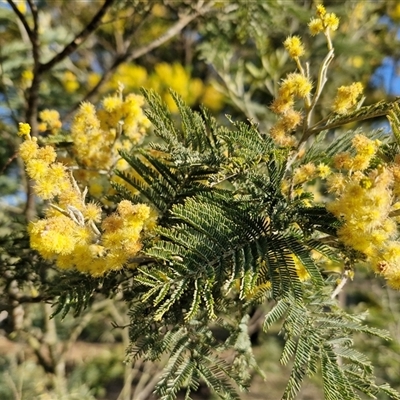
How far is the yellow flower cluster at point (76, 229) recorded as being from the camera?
0.72 metres

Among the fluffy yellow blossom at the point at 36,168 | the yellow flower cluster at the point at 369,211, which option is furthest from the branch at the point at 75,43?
the yellow flower cluster at the point at 369,211

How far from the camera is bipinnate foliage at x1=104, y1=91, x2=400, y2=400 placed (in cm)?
70

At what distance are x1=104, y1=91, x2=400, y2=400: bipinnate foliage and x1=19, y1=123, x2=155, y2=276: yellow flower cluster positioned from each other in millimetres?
40

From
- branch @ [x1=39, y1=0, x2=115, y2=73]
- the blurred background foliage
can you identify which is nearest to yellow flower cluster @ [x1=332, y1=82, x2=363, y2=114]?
the blurred background foliage

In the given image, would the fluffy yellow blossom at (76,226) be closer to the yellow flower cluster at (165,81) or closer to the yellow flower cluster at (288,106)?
the yellow flower cluster at (288,106)

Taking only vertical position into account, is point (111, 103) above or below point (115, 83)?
below

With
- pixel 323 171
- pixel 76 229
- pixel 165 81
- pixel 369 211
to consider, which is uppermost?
pixel 165 81

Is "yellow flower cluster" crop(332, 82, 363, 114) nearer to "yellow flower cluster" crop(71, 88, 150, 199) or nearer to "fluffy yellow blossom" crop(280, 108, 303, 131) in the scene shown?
"fluffy yellow blossom" crop(280, 108, 303, 131)

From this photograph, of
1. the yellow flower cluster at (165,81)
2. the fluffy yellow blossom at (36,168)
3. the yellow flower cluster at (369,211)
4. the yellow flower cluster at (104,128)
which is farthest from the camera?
the yellow flower cluster at (165,81)

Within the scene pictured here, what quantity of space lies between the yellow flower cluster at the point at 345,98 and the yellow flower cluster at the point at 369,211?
11 cm

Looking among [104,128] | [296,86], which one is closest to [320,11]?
[296,86]

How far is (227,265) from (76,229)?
236 millimetres

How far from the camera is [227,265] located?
2.37ft

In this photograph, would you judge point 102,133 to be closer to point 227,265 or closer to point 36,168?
point 36,168
